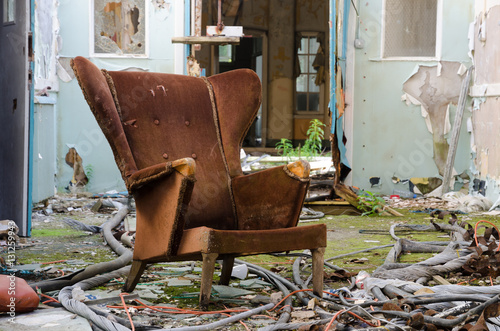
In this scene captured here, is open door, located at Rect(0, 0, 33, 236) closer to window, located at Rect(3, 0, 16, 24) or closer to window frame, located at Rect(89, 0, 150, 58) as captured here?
window, located at Rect(3, 0, 16, 24)

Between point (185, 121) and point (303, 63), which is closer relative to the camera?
point (185, 121)

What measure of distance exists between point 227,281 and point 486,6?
4.63 meters

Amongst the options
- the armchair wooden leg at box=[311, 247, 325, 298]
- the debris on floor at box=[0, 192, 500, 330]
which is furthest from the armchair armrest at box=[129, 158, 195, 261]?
the armchair wooden leg at box=[311, 247, 325, 298]

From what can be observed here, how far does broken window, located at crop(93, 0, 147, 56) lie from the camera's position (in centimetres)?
698

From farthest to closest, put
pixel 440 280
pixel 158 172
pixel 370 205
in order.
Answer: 1. pixel 370 205
2. pixel 440 280
3. pixel 158 172

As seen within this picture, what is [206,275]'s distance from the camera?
2785mm

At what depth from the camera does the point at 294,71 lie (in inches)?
469

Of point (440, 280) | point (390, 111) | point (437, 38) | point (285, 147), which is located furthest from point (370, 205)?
point (285, 147)

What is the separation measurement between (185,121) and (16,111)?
73.9 inches

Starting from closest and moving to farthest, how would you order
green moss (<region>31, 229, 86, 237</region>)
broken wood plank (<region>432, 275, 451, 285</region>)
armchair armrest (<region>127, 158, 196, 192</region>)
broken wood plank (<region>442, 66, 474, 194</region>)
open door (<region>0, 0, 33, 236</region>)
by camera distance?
armchair armrest (<region>127, 158, 196, 192</region>) < broken wood plank (<region>432, 275, 451, 285</region>) < open door (<region>0, 0, 33, 236</region>) < green moss (<region>31, 229, 86, 237</region>) < broken wood plank (<region>442, 66, 474, 194</region>)

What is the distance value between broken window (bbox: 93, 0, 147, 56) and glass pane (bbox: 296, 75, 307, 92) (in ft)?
18.0

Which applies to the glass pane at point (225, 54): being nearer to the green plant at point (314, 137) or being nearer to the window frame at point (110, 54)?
the green plant at point (314, 137)

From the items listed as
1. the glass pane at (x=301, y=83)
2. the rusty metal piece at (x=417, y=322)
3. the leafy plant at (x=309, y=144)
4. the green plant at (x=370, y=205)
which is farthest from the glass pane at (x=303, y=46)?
the rusty metal piece at (x=417, y=322)

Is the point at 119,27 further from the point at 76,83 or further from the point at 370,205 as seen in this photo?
the point at 370,205
